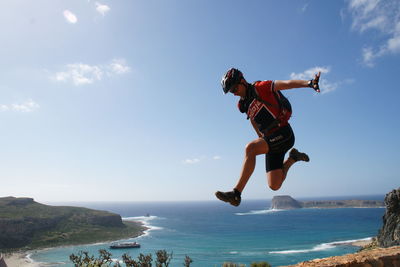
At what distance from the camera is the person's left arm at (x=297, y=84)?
3.72 m

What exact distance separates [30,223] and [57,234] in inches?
337

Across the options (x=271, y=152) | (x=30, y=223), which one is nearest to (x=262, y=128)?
(x=271, y=152)

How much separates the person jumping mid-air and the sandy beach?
75605mm

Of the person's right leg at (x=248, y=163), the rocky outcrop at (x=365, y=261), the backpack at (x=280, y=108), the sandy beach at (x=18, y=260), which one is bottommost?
the sandy beach at (x=18, y=260)

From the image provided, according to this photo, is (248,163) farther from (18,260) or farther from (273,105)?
(18,260)

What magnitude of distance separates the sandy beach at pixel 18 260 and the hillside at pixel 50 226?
8991mm

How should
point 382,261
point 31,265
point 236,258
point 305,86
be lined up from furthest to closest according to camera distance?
point 236,258, point 31,265, point 382,261, point 305,86

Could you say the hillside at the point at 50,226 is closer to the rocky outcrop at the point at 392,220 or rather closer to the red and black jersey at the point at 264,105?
the rocky outcrop at the point at 392,220

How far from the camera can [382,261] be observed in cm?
538

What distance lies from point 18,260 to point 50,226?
2923 centimetres

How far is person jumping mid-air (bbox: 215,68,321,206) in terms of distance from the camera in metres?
4.12

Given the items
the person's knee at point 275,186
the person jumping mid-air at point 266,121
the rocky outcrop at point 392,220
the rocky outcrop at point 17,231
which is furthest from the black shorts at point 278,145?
the rocky outcrop at point 17,231

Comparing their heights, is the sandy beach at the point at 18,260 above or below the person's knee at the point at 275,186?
below

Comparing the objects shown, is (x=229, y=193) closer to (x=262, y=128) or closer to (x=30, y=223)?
(x=262, y=128)
